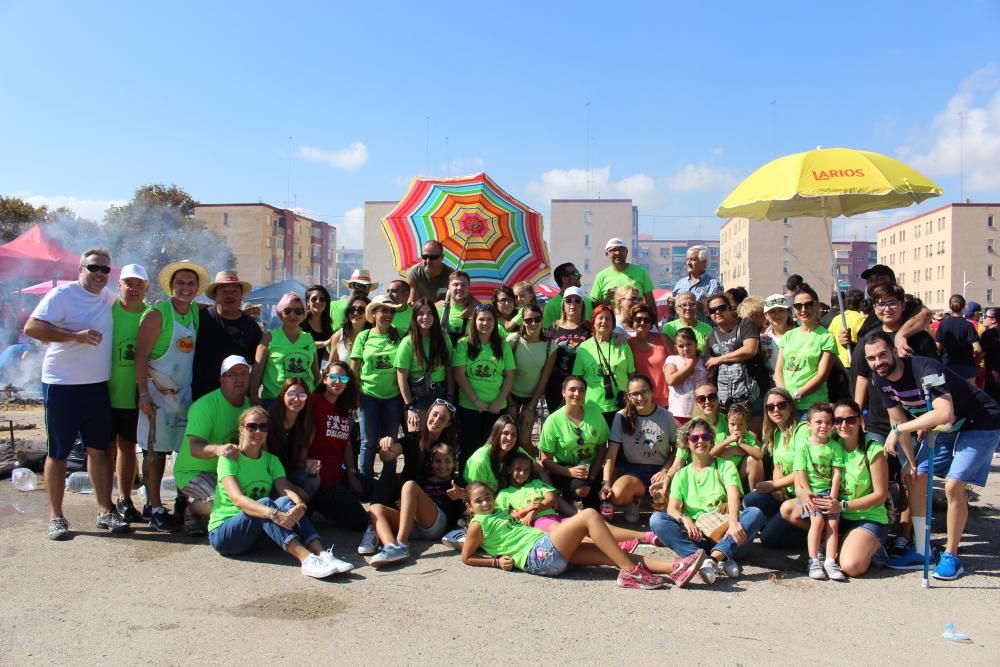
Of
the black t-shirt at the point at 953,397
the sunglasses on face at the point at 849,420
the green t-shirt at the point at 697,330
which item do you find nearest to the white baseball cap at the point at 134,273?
the green t-shirt at the point at 697,330

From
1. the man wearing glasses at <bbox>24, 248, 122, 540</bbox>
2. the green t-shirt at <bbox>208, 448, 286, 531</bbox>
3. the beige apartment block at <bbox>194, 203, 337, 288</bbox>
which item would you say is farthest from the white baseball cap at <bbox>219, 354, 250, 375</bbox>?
the beige apartment block at <bbox>194, 203, 337, 288</bbox>

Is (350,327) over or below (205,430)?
over

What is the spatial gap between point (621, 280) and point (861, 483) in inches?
119

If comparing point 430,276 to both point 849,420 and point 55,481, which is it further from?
point 849,420

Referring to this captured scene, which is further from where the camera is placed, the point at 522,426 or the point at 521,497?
the point at 522,426

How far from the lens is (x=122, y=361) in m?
5.60

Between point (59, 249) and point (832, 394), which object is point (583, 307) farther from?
point (59, 249)

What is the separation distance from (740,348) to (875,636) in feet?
8.57

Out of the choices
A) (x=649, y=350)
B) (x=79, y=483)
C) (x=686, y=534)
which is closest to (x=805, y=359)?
(x=649, y=350)

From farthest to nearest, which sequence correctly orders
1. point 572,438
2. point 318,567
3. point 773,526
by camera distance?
point 572,438, point 773,526, point 318,567

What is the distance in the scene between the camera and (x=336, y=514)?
5613 mm

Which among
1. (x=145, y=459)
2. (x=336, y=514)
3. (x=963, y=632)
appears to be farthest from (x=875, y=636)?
(x=145, y=459)

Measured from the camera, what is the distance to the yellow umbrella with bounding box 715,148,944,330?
19.3ft

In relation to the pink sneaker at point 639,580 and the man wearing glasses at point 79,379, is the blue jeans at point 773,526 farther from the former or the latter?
the man wearing glasses at point 79,379
